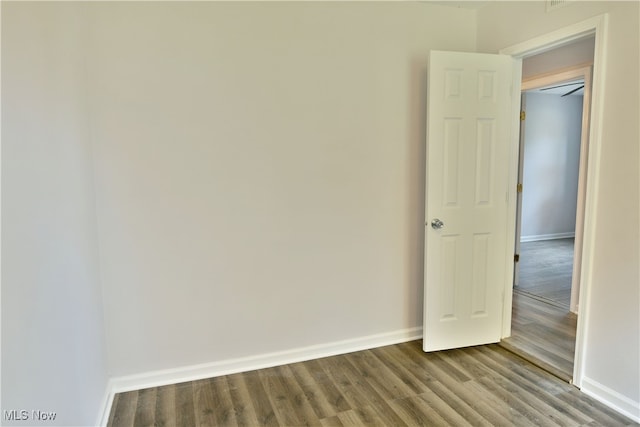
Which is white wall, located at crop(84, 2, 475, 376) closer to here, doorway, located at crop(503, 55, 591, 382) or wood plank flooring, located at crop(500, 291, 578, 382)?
wood plank flooring, located at crop(500, 291, 578, 382)

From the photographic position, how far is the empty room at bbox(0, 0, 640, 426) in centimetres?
210

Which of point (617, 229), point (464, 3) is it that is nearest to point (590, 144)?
point (617, 229)

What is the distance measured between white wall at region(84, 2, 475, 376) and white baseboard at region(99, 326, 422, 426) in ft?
0.16

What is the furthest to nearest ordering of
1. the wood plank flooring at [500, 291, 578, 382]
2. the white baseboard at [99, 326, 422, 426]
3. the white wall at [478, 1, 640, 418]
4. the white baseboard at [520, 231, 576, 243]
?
the white baseboard at [520, 231, 576, 243] → the wood plank flooring at [500, 291, 578, 382] → the white baseboard at [99, 326, 422, 426] → the white wall at [478, 1, 640, 418]

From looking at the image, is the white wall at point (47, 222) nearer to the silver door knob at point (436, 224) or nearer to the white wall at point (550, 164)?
the silver door knob at point (436, 224)

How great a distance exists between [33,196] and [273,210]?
146 centimetres

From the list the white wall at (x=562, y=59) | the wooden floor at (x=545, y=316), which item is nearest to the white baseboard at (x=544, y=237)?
A: the wooden floor at (x=545, y=316)

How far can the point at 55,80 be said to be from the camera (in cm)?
163

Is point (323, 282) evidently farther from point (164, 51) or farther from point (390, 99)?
point (164, 51)

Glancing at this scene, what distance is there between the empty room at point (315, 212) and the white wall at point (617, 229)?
11 millimetres

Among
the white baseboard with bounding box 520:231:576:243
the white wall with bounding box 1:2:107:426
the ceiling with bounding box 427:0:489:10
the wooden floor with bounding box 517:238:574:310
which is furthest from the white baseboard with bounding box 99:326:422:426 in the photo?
the white baseboard with bounding box 520:231:576:243

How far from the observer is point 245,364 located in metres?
2.67
